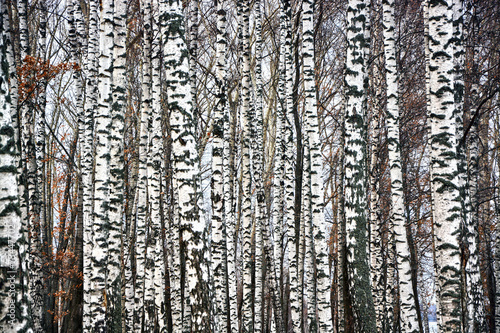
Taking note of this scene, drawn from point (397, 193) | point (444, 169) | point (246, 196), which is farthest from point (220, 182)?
point (444, 169)

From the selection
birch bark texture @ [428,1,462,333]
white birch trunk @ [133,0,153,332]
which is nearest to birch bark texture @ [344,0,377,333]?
birch bark texture @ [428,1,462,333]

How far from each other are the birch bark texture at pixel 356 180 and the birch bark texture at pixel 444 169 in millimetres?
1031

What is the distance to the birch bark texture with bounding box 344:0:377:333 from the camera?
6141 mm

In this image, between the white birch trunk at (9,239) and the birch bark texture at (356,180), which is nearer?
the white birch trunk at (9,239)

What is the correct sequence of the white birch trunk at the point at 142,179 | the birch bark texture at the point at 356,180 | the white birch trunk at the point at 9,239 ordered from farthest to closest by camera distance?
the white birch trunk at the point at 142,179 < the birch bark texture at the point at 356,180 < the white birch trunk at the point at 9,239

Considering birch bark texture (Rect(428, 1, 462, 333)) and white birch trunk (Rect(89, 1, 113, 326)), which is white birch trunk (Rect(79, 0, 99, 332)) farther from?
birch bark texture (Rect(428, 1, 462, 333))

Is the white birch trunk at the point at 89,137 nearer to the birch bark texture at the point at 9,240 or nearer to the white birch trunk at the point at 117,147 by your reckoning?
the white birch trunk at the point at 117,147

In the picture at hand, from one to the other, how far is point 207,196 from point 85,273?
1808cm

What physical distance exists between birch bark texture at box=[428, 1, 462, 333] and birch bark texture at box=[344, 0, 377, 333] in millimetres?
1031

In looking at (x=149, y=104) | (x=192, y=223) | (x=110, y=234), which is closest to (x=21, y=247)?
(x=192, y=223)

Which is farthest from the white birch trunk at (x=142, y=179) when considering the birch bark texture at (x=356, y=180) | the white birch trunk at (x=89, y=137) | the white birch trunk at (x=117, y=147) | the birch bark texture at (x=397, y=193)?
the birch bark texture at (x=397, y=193)

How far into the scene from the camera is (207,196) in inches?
1077

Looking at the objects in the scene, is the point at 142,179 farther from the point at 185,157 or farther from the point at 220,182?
the point at 185,157

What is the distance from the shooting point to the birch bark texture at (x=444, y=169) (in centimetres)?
566
